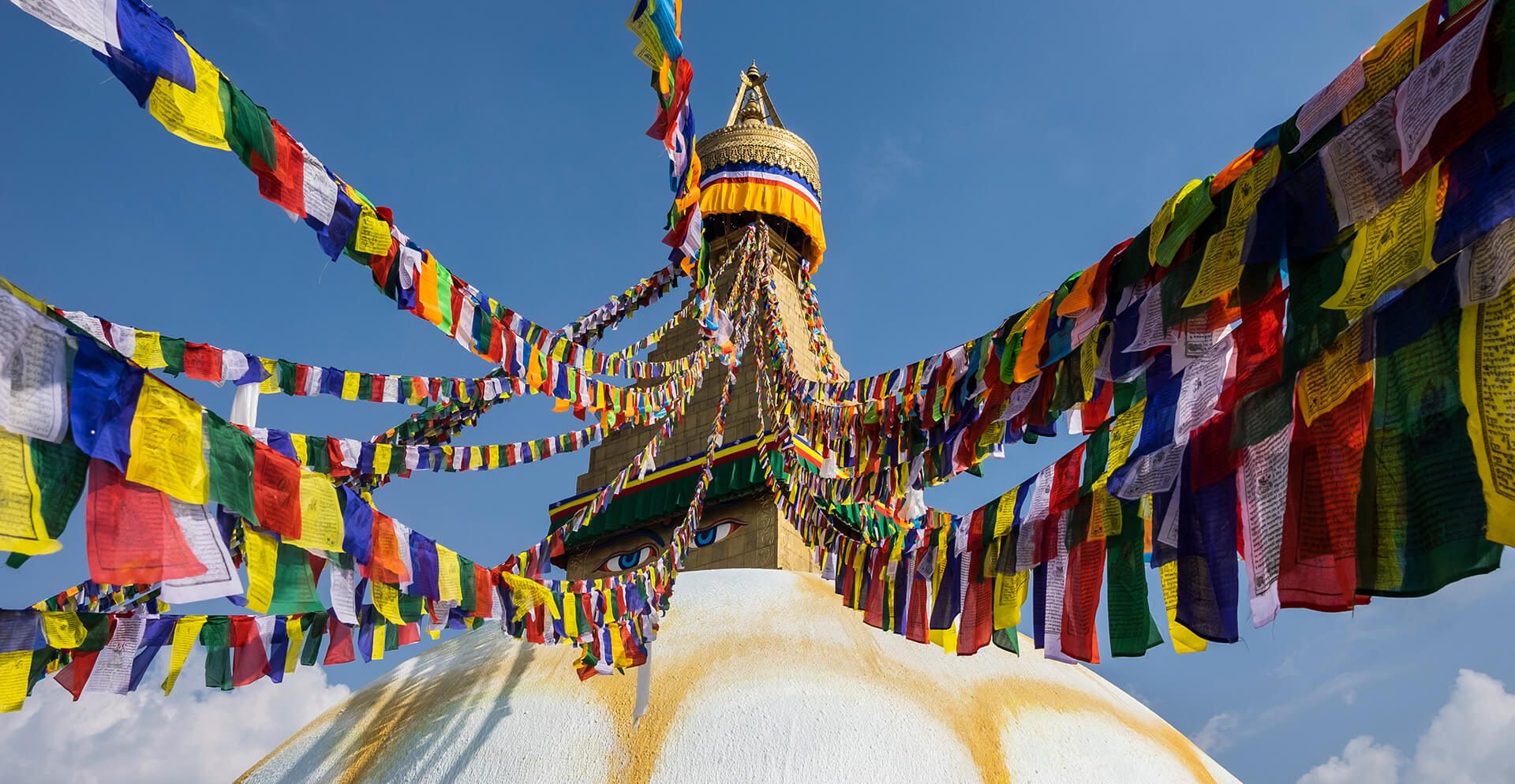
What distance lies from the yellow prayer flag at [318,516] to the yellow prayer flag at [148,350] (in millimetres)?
2274

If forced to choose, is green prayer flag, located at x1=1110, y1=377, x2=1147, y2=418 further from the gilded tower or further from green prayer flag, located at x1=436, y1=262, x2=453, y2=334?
the gilded tower

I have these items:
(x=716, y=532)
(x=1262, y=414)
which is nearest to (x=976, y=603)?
(x=1262, y=414)

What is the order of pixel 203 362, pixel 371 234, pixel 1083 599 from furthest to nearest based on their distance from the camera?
pixel 203 362, pixel 1083 599, pixel 371 234

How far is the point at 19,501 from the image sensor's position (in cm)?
234

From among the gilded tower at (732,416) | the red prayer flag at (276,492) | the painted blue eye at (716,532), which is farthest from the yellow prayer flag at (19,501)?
the painted blue eye at (716,532)

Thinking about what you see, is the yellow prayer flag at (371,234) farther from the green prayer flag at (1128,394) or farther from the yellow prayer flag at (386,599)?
the green prayer flag at (1128,394)

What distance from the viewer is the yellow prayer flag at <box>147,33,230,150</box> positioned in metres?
2.51

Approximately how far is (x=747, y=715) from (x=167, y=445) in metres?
3.59

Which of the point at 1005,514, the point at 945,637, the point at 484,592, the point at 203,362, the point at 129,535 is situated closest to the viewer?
the point at 129,535

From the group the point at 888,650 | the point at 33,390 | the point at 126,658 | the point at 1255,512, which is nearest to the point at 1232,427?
the point at 1255,512

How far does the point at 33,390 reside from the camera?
7.66ft

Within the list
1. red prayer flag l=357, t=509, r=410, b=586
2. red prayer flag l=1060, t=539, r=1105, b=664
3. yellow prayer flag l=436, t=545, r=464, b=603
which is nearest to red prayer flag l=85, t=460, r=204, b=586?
red prayer flag l=357, t=509, r=410, b=586

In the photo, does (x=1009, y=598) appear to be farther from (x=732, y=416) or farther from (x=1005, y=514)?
(x=732, y=416)

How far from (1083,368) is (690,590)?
4.33 meters
